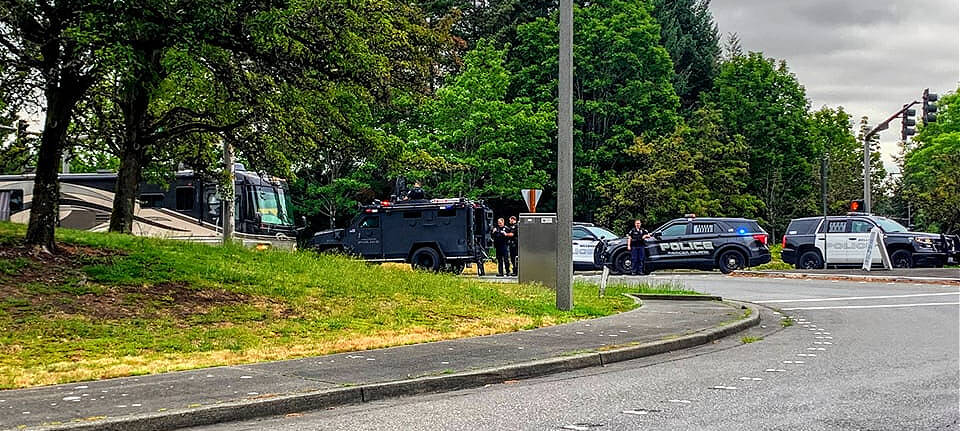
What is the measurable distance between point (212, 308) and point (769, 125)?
166 ft

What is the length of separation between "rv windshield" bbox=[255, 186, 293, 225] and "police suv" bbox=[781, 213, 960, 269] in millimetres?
16848

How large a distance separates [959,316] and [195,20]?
1336 centimetres

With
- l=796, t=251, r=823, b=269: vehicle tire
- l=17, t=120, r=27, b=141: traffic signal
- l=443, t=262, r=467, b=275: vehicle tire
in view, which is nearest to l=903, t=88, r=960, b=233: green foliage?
l=796, t=251, r=823, b=269: vehicle tire

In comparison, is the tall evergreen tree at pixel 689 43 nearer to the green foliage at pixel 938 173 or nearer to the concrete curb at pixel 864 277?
the green foliage at pixel 938 173

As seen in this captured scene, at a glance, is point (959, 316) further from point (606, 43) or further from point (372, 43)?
point (606, 43)

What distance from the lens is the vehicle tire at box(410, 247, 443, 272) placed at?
29062 millimetres

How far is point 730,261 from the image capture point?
32219mm

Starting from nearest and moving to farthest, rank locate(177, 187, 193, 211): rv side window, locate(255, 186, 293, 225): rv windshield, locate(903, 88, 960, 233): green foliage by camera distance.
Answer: locate(177, 187, 193, 211): rv side window, locate(255, 186, 293, 225): rv windshield, locate(903, 88, 960, 233): green foliage

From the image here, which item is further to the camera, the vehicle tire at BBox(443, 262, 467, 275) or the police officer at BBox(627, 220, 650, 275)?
the police officer at BBox(627, 220, 650, 275)

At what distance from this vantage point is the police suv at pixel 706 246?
32.0 metres

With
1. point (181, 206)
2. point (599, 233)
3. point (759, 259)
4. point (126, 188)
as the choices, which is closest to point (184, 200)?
point (181, 206)

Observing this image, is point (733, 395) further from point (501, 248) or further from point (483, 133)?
point (483, 133)

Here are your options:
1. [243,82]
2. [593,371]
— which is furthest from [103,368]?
[243,82]

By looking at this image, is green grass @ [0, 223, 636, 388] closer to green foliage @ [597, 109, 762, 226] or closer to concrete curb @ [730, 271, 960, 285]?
concrete curb @ [730, 271, 960, 285]
